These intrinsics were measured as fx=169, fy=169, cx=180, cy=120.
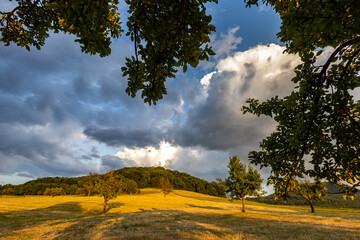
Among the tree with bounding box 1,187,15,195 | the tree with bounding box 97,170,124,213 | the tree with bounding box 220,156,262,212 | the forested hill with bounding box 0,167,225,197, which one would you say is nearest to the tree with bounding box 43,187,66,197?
the forested hill with bounding box 0,167,225,197

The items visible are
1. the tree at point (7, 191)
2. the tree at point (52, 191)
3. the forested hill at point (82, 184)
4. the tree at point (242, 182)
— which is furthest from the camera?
the forested hill at point (82, 184)

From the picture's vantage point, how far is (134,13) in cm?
443

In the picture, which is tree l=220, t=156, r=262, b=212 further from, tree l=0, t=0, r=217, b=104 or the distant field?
tree l=0, t=0, r=217, b=104

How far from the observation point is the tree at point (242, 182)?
3334cm

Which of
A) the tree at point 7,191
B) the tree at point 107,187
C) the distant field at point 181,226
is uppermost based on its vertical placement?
the tree at point 107,187

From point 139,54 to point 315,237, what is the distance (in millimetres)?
19841

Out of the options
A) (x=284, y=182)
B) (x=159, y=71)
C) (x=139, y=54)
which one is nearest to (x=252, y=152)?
→ (x=284, y=182)

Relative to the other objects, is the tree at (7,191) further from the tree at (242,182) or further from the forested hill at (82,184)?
the tree at (242,182)

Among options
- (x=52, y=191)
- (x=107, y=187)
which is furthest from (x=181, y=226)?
(x=52, y=191)

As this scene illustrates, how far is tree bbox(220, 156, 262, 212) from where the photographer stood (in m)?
33.3

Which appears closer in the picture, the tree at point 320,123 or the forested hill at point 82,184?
the tree at point 320,123

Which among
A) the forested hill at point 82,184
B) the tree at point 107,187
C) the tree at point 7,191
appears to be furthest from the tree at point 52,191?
A: the tree at point 107,187

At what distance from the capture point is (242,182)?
3341 centimetres

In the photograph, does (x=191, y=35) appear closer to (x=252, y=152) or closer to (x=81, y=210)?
(x=252, y=152)
